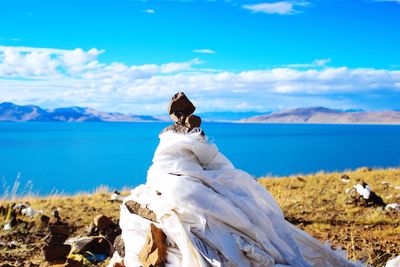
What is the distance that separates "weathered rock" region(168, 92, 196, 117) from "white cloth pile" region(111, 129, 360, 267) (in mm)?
310

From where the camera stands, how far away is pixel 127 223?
18.0 feet

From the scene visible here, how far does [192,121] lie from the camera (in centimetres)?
567

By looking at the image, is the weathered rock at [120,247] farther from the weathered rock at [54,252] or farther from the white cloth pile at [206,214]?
the weathered rock at [54,252]

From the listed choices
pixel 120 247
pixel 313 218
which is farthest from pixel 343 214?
pixel 120 247

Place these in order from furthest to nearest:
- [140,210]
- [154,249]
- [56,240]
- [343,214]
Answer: [343,214], [56,240], [140,210], [154,249]

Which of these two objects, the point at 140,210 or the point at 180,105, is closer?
the point at 140,210

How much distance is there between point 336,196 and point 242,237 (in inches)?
376

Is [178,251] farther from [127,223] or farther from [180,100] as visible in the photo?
[180,100]

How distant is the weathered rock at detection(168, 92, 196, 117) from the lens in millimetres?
5855

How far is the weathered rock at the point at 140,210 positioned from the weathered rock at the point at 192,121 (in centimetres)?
94

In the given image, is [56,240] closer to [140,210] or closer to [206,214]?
[140,210]

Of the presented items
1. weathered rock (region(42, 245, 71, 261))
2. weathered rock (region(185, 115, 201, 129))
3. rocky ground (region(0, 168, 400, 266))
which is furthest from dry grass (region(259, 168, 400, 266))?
weathered rock (region(42, 245, 71, 261))

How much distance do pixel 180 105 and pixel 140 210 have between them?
46.5 inches

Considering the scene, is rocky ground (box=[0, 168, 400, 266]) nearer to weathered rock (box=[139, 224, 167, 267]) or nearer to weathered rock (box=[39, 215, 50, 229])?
weathered rock (box=[39, 215, 50, 229])
